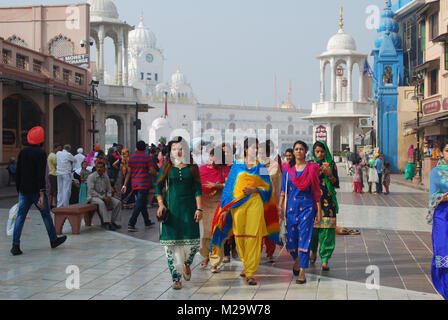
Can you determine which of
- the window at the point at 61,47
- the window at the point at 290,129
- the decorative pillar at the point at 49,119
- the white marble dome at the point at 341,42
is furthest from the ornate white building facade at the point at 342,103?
the window at the point at 290,129

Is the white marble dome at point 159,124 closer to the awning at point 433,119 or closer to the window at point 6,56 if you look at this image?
the awning at point 433,119

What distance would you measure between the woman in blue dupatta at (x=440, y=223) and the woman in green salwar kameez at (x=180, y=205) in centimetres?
243

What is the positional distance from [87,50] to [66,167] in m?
16.9

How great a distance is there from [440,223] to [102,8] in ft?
104

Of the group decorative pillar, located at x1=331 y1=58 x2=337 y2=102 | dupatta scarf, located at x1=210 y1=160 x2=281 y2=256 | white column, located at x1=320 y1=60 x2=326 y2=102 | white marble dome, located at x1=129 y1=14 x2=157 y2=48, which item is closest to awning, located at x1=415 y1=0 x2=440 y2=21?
dupatta scarf, located at x1=210 y1=160 x2=281 y2=256

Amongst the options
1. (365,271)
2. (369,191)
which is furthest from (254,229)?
(369,191)

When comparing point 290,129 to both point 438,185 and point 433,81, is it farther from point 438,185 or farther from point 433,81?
point 438,185

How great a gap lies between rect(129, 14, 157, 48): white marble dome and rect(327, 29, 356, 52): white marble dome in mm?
49880

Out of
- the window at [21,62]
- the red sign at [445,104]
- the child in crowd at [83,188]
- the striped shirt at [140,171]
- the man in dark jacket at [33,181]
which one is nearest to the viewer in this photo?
the man in dark jacket at [33,181]

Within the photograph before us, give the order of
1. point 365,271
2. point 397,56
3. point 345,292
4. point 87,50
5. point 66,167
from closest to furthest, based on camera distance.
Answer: point 345,292, point 365,271, point 66,167, point 87,50, point 397,56

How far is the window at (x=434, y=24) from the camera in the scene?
27.2 m

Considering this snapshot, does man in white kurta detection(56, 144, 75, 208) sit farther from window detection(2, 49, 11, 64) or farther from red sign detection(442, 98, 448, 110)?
red sign detection(442, 98, 448, 110)

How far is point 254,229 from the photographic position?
6789 mm

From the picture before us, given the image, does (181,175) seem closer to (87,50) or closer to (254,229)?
(254,229)
